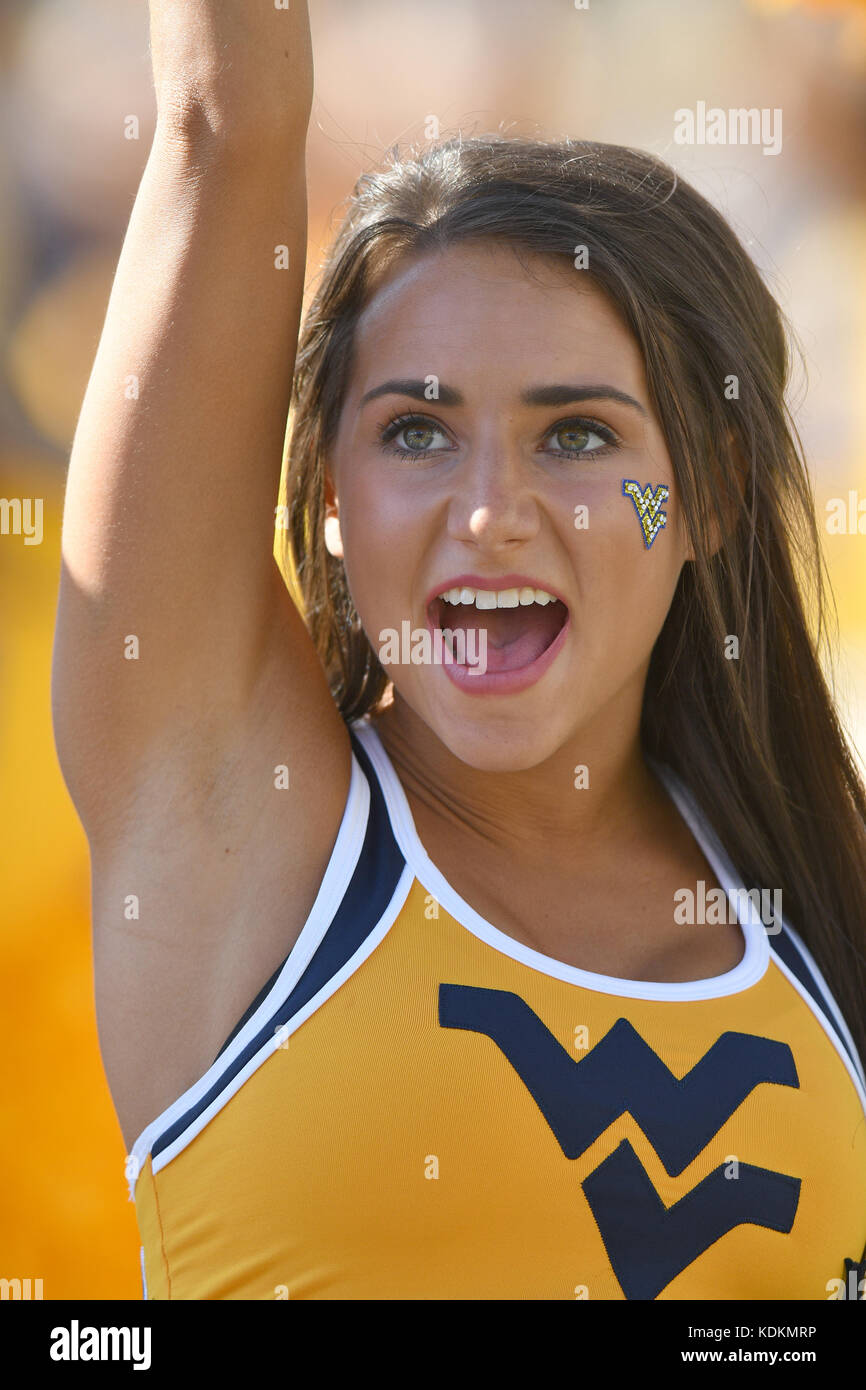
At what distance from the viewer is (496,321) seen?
4.60 ft

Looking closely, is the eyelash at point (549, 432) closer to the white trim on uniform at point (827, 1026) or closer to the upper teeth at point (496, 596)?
the upper teeth at point (496, 596)

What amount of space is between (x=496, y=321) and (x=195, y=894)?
70 centimetres

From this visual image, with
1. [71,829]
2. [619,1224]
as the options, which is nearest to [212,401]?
[619,1224]

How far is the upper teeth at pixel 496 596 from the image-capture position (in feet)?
4.59

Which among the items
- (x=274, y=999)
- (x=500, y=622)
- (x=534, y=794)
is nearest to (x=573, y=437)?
(x=500, y=622)

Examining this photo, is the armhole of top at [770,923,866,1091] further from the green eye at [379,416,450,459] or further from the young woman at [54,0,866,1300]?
the green eye at [379,416,450,459]

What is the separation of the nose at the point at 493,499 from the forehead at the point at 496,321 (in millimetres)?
88

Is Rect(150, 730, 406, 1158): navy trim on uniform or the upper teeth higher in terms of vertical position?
the upper teeth

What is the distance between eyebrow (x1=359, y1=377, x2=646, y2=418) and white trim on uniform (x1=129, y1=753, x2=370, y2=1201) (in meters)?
0.50

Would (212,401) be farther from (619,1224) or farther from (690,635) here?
(619,1224)

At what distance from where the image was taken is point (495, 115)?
4000 millimetres

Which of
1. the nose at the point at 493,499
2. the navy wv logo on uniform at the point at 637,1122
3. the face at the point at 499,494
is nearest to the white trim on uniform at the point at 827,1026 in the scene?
the navy wv logo on uniform at the point at 637,1122

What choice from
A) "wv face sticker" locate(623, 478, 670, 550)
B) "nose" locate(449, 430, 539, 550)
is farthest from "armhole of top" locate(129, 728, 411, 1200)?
"wv face sticker" locate(623, 478, 670, 550)

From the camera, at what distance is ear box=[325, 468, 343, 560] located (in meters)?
1.64
